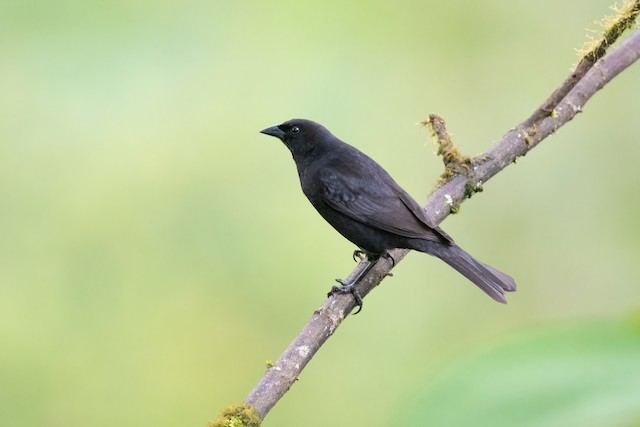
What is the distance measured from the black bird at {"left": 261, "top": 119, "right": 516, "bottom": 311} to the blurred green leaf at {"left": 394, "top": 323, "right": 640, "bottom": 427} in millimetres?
2157

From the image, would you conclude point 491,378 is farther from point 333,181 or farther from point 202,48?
point 202,48

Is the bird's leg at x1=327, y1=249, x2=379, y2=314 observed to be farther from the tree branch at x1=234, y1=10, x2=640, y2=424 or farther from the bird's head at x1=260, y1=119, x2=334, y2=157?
the bird's head at x1=260, y1=119, x2=334, y2=157

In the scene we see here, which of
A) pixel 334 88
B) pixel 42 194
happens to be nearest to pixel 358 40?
pixel 334 88

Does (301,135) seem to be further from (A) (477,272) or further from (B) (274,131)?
(A) (477,272)

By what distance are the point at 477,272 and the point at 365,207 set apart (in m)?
0.56

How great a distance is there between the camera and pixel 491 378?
2.66 feet

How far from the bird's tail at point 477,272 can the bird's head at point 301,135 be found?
2.64 ft

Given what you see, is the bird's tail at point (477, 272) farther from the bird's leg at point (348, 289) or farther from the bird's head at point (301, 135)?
the bird's head at point (301, 135)

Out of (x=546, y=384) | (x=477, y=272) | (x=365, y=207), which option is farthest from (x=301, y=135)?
(x=546, y=384)

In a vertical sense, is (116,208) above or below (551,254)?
below

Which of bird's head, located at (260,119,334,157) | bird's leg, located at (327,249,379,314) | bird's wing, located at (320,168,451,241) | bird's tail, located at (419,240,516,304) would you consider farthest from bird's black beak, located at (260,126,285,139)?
bird's tail, located at (419,240,516,304)

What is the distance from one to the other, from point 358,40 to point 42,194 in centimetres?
252

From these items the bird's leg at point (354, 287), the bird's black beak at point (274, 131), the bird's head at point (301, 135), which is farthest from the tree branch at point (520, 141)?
the bird's black beak at point (274, 131)

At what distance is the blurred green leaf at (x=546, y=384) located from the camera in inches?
27.1
